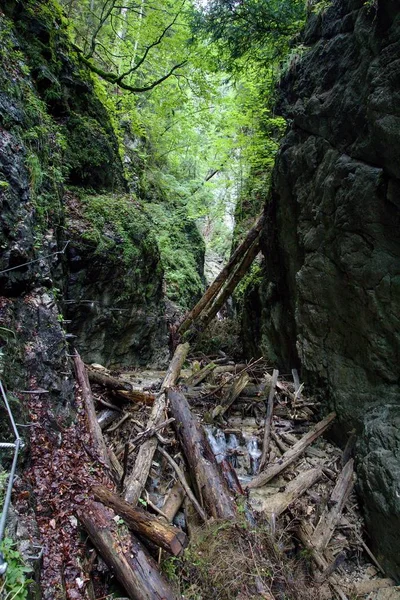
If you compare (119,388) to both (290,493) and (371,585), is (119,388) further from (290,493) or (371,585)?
(371,585)

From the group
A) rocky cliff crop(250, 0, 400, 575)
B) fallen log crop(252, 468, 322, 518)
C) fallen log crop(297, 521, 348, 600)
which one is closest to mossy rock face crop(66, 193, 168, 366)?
rocky cliff crop(250, 0, 400, 575)

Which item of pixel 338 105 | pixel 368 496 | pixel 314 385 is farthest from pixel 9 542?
pixel 338 105

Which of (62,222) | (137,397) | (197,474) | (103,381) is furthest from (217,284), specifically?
(197,474)

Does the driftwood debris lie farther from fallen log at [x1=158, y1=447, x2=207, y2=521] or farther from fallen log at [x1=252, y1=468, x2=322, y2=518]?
fallen log at [x1=252, y1=468, x2=322, y2=518]

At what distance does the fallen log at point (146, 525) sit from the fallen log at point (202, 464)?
851 millimetres

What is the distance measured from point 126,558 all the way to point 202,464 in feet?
5.72

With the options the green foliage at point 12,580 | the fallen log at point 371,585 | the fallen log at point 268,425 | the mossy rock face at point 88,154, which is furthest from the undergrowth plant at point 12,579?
the mossy rock face at point 88,154

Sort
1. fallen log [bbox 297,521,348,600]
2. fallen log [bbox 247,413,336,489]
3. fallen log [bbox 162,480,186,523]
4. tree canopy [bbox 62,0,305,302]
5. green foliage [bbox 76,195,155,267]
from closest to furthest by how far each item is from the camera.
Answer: fallen log [bbox 297,521,348,600] < fallen log [bbox 162,480,186,523] < fallen log [bbox 247,413,336,489] < tree canopy [bbox 62,0,305,302] < green foliage [bbox 76,195,155,267]

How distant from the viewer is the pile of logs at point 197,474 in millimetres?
3277

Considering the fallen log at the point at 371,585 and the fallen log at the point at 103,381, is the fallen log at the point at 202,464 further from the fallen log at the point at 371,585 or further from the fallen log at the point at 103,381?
the fallen log at the point at 371,585

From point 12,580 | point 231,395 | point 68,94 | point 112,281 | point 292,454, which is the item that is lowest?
point 12,580

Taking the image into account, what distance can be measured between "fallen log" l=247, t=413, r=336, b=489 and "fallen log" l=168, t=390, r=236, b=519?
3.18ft

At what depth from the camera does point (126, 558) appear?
317 centimetres

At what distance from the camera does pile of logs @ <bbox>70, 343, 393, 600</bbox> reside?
328cm
